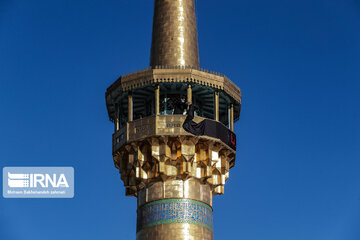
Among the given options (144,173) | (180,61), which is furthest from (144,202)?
(180,61)

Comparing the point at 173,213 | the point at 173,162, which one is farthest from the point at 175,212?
the point at 173,162

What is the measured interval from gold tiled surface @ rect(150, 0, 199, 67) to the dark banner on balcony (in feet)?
9.86

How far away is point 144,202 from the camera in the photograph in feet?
123

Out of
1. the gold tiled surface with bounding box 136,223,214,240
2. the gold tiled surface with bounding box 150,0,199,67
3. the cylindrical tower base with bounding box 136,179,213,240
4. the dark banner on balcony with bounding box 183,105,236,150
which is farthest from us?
the gold tiled surface with bounding box 150,0,199,67

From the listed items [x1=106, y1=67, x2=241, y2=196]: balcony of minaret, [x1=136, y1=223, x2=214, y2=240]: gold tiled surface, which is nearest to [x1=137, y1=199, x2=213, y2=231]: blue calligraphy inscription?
[x1=136, y1=223, x2=214, y2=240]: gold tiled surface

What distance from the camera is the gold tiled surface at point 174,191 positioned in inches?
1462

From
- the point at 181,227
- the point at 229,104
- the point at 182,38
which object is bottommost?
the point at 181,227

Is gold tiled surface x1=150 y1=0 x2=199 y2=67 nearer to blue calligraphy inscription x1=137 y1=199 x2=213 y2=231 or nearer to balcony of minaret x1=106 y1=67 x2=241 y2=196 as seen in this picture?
balcony of minaret x1=106 y1=67 x2=241 y2=196

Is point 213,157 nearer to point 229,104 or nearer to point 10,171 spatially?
point 229,104

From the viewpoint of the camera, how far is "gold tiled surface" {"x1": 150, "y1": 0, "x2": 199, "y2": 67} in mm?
40031

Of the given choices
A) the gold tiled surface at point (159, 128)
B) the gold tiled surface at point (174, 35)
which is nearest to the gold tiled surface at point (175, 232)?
the gold tiled surface at point (159, 128)

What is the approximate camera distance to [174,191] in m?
37.2

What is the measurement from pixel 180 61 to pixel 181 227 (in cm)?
718

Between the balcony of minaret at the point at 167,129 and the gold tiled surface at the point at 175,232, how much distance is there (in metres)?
1.95
